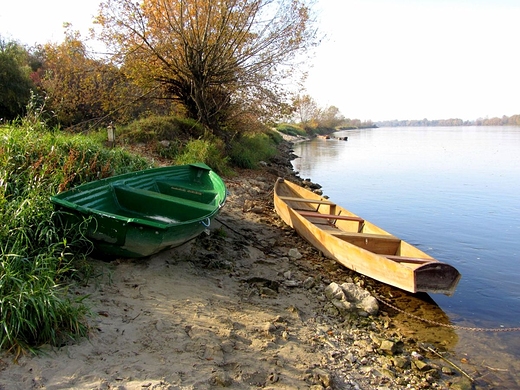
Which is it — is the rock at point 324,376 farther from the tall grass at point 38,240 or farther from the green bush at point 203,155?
the green bush at point 203,155

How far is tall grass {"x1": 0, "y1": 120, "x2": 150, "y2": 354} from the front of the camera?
3.24 m

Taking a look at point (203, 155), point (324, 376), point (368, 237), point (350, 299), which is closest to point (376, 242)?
point (368, 237)

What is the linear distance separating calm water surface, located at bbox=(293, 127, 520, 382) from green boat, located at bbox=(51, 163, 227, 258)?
164 inches

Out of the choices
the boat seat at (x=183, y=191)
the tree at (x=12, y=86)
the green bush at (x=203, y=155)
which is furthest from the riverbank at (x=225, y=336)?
the tree at (x=12, y=86)

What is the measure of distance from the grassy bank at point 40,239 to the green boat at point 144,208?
9.6 inches

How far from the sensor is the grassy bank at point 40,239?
325 cm

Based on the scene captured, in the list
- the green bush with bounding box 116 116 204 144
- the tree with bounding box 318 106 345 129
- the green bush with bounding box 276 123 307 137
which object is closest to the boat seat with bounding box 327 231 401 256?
the green bush with bounding box 116 116 204 144

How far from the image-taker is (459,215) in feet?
40.8

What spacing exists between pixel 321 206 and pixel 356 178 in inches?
402

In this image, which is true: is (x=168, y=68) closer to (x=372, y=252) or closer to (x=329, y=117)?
(x=372, y=252)

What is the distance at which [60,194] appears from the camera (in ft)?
16.3

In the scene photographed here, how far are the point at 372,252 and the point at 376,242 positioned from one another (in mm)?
307

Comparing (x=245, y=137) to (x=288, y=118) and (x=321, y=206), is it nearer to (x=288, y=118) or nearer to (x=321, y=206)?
(x=288, y=118)

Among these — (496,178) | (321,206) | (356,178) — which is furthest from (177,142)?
(496,178)
